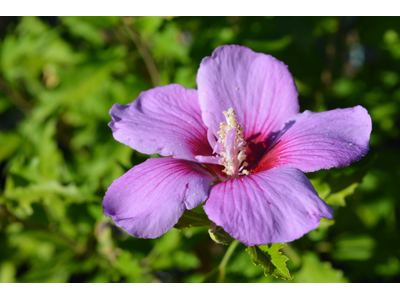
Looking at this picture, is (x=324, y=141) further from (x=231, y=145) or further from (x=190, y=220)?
(x=190, y=220)

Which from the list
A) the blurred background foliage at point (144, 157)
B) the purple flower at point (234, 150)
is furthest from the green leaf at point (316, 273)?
the purple flower at point (234, 150)

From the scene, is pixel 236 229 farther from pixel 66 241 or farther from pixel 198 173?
pixel 66 241

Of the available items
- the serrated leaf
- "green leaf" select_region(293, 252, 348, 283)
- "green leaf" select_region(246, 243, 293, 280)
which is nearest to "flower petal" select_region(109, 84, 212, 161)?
the serrated leaf

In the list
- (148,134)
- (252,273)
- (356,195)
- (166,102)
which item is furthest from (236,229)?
(356,195)

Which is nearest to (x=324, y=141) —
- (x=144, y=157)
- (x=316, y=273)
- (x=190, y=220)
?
(x=190, y=220)

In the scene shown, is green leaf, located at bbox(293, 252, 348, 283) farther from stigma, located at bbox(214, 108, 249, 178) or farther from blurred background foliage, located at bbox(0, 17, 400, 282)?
stigma, located at bbox(214, 108, 249, 178)

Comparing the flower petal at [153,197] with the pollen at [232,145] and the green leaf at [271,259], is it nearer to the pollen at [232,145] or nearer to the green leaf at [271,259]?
the pollen at [232,145]
